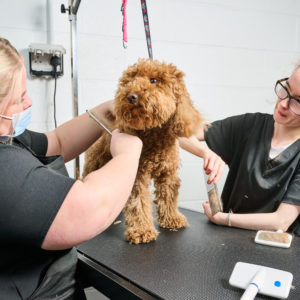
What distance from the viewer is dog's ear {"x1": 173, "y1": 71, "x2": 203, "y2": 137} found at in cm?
90

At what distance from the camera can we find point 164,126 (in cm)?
93

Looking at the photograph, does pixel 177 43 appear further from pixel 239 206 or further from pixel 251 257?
pixel 251 257

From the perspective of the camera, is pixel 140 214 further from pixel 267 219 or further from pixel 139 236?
pixel 267 219

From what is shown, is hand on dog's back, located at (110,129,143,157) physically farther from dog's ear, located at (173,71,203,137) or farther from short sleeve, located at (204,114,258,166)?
short sleeve, located at (204,114,258,166)

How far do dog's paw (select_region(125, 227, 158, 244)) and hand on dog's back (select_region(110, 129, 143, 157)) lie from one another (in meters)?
0.28

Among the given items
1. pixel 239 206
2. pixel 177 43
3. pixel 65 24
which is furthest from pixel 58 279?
pixel 177 43

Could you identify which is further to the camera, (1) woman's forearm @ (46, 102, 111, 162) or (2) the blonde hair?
(1) woman's forearm @ (46, 102, 111, 162)

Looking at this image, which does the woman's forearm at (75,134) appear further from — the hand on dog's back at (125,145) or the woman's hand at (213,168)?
the woman's hand at (213,168)

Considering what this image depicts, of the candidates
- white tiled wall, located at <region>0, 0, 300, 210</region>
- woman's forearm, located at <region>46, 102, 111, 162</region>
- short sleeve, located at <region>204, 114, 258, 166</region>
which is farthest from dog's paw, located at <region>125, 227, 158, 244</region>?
white tiled wall, located at <region>0, 0, 300, 210</region>

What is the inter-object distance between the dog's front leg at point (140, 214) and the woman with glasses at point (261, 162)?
0.21 m

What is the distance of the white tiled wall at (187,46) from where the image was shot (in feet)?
5.80

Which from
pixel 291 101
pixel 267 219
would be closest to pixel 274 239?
pixel 267 219

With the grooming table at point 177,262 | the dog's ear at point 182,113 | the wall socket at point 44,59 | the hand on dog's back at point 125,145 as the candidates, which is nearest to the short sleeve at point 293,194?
the grooming table at point 177,262

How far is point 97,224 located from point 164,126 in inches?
17.6
